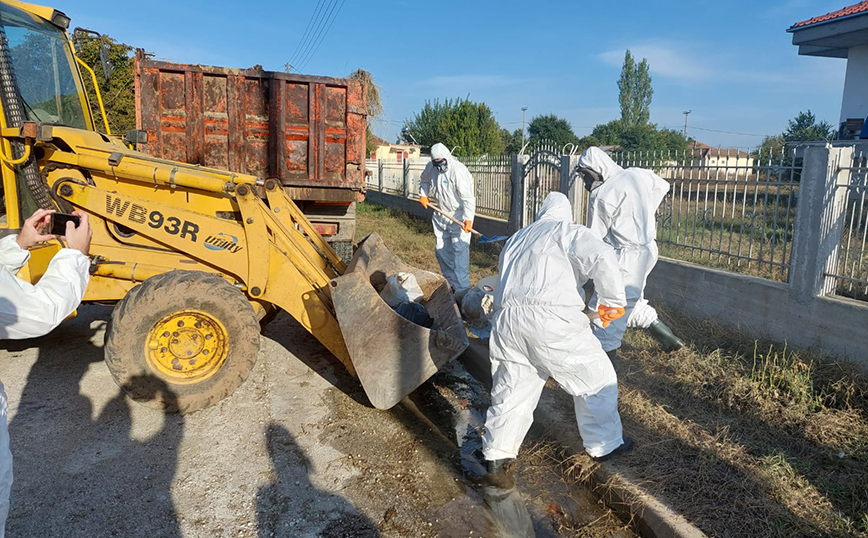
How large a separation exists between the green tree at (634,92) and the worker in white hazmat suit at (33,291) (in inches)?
2635

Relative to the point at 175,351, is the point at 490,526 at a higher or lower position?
lower

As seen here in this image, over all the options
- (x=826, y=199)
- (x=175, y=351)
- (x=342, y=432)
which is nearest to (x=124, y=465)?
(x=175, y=351)

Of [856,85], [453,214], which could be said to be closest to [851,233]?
[453,214]

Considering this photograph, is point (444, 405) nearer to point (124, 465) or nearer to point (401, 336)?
point (401, 336)

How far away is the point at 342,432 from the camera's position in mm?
3953

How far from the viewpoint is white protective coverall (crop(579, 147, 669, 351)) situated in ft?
15.2

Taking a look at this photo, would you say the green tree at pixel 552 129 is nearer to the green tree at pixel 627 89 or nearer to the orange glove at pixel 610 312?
the green tree at pixel 627 89

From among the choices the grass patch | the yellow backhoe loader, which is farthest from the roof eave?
the yellow backhoe loader

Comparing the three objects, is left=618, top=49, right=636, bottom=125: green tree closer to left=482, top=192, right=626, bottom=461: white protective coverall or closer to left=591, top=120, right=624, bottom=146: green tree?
left=591, top=120, right=624, bottom=146: green tree

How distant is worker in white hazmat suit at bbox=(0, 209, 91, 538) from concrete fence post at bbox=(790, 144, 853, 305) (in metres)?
5.13

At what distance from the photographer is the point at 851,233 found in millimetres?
4711

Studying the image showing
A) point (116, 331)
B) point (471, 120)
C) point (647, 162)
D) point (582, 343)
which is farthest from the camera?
point (471, 120)

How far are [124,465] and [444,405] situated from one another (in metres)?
2.21

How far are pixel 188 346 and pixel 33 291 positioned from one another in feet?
7.60
